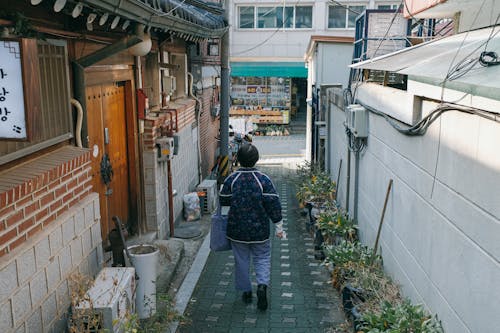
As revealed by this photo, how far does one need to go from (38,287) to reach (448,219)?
337 cm

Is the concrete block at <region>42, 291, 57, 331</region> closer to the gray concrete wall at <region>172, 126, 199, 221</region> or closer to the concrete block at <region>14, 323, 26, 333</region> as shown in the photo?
the concrete block at <region>14, 323, 26, 333</region>

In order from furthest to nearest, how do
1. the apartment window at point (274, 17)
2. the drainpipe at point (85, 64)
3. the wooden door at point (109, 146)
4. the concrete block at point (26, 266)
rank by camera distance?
the apartment window at point (274, 17)
the wooden door at point (109, 146)
the drainpipe at point (85, 64)
the concrete block at point (26, 266)

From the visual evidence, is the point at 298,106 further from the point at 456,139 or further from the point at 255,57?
the point at 456,139

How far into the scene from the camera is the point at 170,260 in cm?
722

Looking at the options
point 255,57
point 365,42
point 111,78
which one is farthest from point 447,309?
point 255,57

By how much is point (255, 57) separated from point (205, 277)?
23.1 metres

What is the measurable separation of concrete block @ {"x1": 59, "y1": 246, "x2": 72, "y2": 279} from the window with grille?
952 millimetres

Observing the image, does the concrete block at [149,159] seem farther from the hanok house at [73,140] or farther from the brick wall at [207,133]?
the brick wall at [207,133]

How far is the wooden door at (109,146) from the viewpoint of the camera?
659 centimetres

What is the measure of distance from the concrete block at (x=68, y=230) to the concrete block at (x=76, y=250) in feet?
0.26

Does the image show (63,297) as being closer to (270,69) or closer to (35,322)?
(35,322)

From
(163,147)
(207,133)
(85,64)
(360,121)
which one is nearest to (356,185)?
(360,121)

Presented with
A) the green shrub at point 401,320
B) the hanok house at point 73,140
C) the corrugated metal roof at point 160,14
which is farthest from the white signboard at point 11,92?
the green shrub at point 401,320

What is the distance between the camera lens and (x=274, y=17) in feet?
94.3
